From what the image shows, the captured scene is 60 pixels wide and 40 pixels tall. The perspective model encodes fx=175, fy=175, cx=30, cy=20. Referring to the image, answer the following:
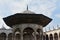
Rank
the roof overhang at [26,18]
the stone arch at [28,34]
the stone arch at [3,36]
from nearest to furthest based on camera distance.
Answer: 1. the roof overhang at [26,18]
2. the stone arch at [28,34]
3. the stone arch at [3,36]

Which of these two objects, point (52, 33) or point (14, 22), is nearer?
point (14, 22)

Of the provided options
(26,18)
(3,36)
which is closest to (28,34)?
(26,18)

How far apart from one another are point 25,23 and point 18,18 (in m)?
0.64

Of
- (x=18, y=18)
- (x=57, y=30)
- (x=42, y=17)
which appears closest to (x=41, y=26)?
(x=42, y=17)

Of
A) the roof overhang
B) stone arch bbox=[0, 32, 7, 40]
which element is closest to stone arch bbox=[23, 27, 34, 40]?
the roof overhang

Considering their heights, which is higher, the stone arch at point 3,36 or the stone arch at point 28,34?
the stone arch at point 3,36

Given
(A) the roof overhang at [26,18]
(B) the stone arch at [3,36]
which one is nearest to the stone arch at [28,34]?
(A) the roof overhang at [26,18]

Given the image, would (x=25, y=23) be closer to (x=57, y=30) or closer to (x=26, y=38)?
(x=26, y=38)

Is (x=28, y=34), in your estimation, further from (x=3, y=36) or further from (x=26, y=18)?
(x=3, y=36)

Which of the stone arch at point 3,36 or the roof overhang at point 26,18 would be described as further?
the stone arch at point 3,36

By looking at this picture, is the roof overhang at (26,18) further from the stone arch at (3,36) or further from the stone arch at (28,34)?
the stone arch at (3,36)

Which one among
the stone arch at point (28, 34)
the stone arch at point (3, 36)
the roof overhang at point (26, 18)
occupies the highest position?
the stone arch at point (3, 36)

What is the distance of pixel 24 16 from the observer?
12.4 metres

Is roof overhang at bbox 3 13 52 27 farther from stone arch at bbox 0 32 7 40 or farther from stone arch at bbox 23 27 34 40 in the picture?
stone arch at bbox 0 32 7 40
